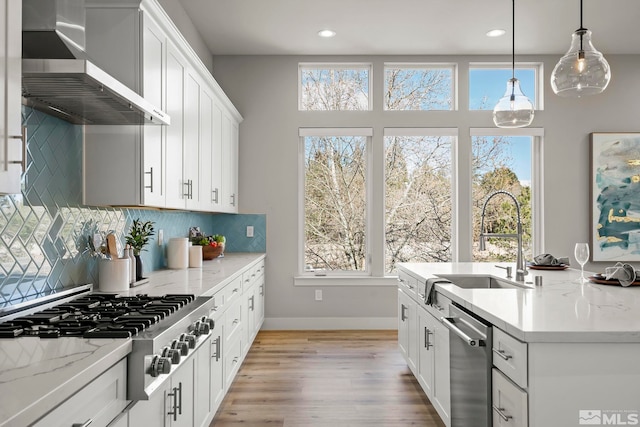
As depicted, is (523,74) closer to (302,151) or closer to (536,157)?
(536,157)

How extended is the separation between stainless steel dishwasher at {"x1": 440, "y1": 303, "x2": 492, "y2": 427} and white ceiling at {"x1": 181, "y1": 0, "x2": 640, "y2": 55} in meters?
2.80

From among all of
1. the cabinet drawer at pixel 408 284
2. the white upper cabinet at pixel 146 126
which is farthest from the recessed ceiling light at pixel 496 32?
the white upper cabinet at pixel 146 126

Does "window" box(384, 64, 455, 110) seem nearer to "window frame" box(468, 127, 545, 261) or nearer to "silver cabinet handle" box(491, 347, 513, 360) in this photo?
"window frame" box(468, 127, 545, 261)

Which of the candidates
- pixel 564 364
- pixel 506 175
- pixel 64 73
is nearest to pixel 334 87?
pixel 506 175

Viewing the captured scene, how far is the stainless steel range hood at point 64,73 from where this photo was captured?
57.6 inches

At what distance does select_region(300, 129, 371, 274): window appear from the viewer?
203 inches

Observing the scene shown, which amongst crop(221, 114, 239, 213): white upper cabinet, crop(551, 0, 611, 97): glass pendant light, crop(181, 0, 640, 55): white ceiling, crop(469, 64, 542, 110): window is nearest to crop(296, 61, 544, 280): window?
crop(469, 64, 542, 110): window

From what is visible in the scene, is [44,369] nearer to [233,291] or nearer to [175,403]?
[175,403]

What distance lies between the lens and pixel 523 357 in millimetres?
Result: 1523

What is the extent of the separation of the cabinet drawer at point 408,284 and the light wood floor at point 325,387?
2.23ft

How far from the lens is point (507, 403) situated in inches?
64.7

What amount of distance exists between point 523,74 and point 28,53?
4.95 m

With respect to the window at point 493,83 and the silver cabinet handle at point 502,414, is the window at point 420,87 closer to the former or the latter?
the window at point 493,83

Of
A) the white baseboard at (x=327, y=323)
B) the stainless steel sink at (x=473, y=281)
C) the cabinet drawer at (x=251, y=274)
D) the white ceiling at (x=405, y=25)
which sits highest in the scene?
the white ceiling at (x=405, y=25)
